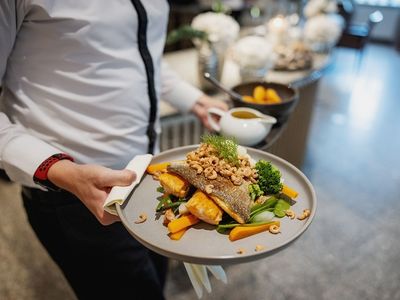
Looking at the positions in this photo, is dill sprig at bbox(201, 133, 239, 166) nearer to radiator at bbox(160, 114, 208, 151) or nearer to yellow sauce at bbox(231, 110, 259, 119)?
yellow sauce at bbox(231, 110, 259, 119)

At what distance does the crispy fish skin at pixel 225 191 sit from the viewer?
0.74 m

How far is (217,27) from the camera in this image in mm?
1827

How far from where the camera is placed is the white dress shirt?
2.81 ft

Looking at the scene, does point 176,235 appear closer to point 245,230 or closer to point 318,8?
point 245,230

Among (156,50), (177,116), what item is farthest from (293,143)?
(156,50)

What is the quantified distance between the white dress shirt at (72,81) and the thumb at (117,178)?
187 mm

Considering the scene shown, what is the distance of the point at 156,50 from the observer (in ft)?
3.61

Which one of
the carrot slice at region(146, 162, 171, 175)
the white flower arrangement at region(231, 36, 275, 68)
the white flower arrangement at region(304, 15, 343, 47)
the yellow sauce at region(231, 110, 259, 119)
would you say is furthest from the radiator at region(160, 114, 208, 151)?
the white flower arrangement at region(304, 15, 343, 47)

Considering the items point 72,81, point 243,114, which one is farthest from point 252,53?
point 72,81

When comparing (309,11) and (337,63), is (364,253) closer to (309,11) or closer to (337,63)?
(309,11)

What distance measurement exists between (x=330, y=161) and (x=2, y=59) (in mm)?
2699

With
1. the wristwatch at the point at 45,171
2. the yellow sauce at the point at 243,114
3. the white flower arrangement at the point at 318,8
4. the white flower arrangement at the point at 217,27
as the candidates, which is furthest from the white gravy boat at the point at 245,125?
the white flower arrangement at the point at 318,8

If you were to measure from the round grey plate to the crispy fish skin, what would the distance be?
0.05m

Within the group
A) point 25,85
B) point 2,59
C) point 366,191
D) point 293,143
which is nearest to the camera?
point 2,59
